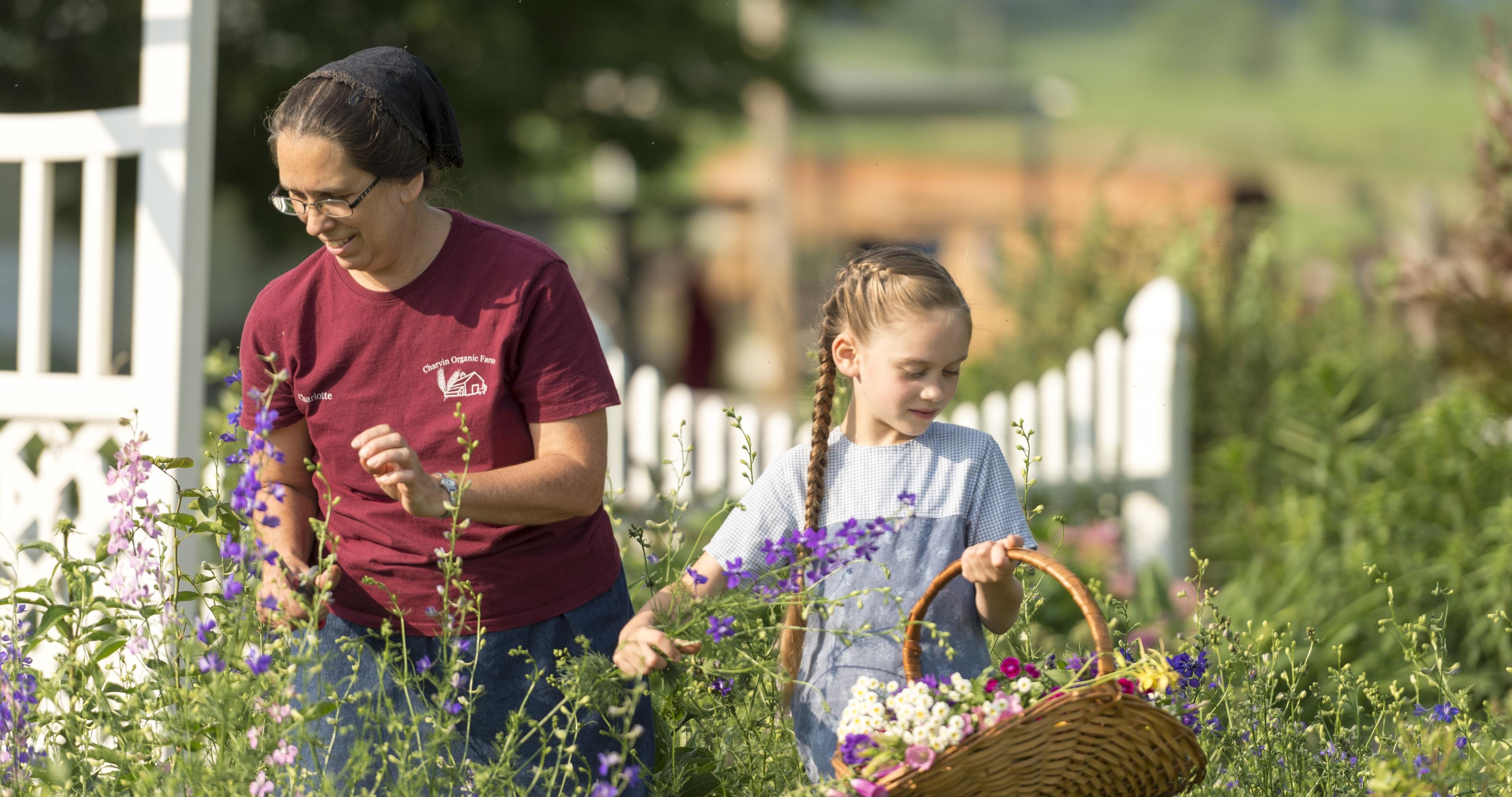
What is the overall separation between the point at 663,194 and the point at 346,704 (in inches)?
580

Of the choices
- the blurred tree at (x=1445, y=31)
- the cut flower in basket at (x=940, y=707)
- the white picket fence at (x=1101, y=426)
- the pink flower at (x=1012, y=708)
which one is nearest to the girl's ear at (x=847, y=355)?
the cut flower in basket at (x=940, y=707)

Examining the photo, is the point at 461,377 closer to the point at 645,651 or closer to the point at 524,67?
the point at 645,651

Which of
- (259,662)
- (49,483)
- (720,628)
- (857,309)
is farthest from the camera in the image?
(49,483)

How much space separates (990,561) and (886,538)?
0.84ft

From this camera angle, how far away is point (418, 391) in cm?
179

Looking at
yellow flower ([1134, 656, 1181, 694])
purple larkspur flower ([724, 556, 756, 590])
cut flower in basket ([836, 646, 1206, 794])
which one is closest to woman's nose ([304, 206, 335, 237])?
purple larkspur flower ([724, 556, 756, 590])

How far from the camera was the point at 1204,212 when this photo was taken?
645cm

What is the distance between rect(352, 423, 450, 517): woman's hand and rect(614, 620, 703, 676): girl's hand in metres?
0.29

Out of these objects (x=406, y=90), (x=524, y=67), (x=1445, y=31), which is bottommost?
(x=406, y=90)

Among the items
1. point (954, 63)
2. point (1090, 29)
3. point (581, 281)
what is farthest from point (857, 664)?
point (1090, 29)

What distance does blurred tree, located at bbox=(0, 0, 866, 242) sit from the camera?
766 centimetres

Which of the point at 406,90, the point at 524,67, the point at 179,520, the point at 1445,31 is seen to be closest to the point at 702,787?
the point at 179,520

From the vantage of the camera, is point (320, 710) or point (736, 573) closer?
point (320, 710)

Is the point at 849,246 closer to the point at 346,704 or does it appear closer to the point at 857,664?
the point at 857,664
